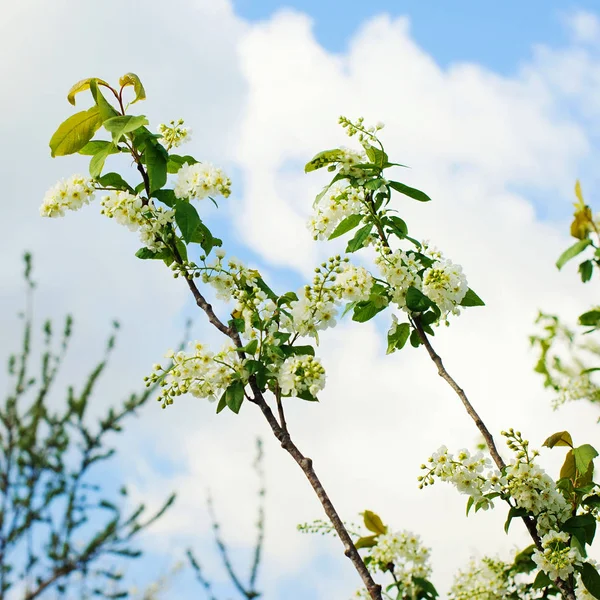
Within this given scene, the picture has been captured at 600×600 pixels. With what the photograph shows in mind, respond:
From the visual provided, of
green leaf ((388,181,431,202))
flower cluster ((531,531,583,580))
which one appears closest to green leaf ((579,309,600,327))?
flower cluster ((531,531,583,580))

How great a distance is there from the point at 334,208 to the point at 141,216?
71cm

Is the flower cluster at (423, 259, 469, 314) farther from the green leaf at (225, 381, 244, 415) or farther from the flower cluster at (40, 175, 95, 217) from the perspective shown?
the flower cluster at (40, 175, 95, 217)

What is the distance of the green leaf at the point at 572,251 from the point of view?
1.65 meters

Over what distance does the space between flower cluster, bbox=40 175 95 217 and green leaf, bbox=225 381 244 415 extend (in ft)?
2.73

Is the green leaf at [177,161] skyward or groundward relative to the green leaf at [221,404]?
skyward

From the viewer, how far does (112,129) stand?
1956 mm

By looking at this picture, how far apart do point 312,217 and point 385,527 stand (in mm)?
1311

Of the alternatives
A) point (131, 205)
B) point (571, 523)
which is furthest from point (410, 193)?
point (571, 523)

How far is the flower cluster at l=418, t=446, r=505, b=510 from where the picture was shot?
6.93 feet

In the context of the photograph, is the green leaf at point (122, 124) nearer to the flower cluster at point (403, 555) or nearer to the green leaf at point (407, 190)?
the green leaf at point (407, 190)

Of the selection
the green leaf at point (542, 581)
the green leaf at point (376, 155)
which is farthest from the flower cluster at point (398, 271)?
the green leaf at point (542, 581)

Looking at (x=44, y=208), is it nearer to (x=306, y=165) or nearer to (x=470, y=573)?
(x=306, y=165)

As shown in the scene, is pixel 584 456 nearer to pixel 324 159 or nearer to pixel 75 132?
pixel 324 159

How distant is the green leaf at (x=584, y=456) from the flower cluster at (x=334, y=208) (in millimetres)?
1065
